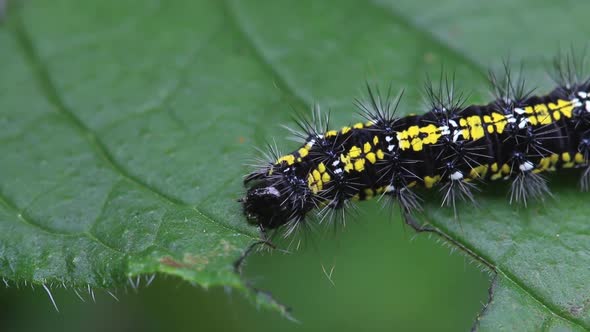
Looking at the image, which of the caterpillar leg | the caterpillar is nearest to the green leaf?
the caterpillar leg

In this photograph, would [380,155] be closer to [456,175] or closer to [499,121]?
[456,175]

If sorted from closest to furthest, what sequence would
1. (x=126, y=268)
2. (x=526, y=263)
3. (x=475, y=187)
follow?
1. (x=126, y=268)
2. (x=526, y=263)
3. (x=475, y=187)

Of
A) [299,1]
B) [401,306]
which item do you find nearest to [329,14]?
[299,1]

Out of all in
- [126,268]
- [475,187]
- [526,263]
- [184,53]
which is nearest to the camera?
[126,268]

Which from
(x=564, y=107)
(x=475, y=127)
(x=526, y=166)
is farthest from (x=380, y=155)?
(x=564, y=107)

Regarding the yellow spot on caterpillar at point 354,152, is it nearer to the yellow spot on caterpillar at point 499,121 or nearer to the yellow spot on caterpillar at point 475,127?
the yellow spot on caterpillar at point 475,127

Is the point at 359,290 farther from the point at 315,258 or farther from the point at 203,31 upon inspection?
the point at 203,31

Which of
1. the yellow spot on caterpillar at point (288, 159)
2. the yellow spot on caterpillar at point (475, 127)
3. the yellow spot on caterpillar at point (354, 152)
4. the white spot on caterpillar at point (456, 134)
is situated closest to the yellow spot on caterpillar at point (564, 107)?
the yellow spot on caterpillar at point (475, 127)

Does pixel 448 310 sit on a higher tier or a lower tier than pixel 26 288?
lower
